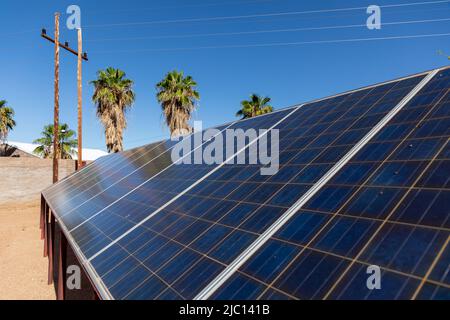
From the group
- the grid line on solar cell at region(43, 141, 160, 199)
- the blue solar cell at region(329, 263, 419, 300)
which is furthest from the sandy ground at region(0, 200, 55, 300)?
the blue solar cell at region(329, 263, 419, 300)

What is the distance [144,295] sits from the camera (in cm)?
425

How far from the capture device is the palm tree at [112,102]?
34.3 m

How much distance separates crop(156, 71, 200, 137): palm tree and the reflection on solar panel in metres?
27.0

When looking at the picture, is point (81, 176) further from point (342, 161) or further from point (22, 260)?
point (342, 161)

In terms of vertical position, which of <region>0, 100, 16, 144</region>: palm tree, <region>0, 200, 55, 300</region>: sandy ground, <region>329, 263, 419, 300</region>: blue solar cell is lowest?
<region>0, 200, 55, 300</region>: sandy ground

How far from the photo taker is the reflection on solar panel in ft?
10.9

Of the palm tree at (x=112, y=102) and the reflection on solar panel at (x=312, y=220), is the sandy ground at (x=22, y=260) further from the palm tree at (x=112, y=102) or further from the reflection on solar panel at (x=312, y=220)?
the palm tree at (x=112, y=102)

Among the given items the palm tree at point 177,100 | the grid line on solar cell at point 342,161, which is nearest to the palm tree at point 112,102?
the palm tree at point 177,100

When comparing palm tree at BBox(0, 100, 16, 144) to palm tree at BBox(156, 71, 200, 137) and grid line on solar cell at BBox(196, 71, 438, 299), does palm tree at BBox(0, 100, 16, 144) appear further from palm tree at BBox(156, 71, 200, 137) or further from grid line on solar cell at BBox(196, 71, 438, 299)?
grid line on solar cell at BBox(196, 71, 438, 299)

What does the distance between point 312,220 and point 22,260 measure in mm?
17225

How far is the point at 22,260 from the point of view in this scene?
50.8 ft

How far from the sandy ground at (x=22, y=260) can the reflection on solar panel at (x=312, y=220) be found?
5584 mm

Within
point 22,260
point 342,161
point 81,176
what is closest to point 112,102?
point 81,176
